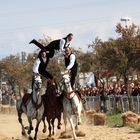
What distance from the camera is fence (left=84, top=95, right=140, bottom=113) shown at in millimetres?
30859

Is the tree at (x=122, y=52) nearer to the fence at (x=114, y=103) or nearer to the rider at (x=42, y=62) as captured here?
the fence at (x=114, y=103)

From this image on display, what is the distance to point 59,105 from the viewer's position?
20250 millimetres

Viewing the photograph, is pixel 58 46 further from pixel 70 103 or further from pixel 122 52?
pixel 122 52

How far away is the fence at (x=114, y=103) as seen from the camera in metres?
30.9

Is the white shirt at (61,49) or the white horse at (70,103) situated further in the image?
the white shirt at (61,49)

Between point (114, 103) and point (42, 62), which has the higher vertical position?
point (42, 62)

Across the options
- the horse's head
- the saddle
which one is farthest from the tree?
the horse's head

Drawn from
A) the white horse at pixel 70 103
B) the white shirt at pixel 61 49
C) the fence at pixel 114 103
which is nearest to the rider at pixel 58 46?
the white shirt at pixel 61 49

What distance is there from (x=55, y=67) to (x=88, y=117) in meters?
25.8

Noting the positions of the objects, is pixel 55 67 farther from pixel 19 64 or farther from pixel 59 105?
pixel 59 105

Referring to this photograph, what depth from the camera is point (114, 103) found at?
3388 cm

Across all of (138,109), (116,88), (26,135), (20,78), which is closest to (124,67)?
(116,88)

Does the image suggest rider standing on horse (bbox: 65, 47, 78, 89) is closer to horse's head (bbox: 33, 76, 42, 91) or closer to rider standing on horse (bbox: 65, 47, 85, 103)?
rider standing on horse (bbox: 65, 47, 85, 103)

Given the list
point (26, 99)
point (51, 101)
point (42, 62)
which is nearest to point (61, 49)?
point (42, 62)
